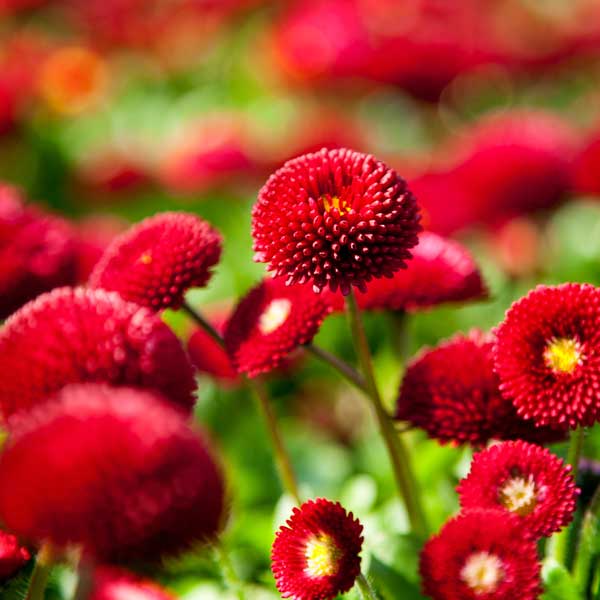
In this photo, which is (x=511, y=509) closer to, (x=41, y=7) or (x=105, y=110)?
(x=105, y=110)

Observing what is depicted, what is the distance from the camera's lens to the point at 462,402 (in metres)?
0.90

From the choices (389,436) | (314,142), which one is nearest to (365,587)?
(389,436)

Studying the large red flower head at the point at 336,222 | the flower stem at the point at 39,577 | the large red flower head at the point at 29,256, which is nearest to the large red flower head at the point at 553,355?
the large red flower head at the point at 336,222

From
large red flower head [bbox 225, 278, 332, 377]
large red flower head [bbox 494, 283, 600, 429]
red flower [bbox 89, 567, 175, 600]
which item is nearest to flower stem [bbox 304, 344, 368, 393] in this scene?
large red flower head [bbox 225, 278, 332, 377]

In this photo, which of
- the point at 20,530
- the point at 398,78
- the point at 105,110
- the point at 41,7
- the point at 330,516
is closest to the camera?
the point at 20,530

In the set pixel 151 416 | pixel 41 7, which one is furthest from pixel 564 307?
pixel 41 7

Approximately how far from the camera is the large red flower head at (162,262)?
929mm

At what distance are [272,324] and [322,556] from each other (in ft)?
0.83

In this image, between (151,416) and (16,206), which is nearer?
(151,416)

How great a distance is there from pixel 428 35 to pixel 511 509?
218 centimetres

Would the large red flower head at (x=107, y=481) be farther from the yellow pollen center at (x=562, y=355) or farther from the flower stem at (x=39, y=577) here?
the yellow pollen center at (x=562, y=355)

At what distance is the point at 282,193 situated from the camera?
869mm

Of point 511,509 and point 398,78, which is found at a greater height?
point 398,78

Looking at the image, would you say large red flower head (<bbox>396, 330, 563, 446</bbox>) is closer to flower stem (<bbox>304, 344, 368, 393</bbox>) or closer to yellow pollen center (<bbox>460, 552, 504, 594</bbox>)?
flower stem (<bbox>304, 344, 368, 393</bbox>)
